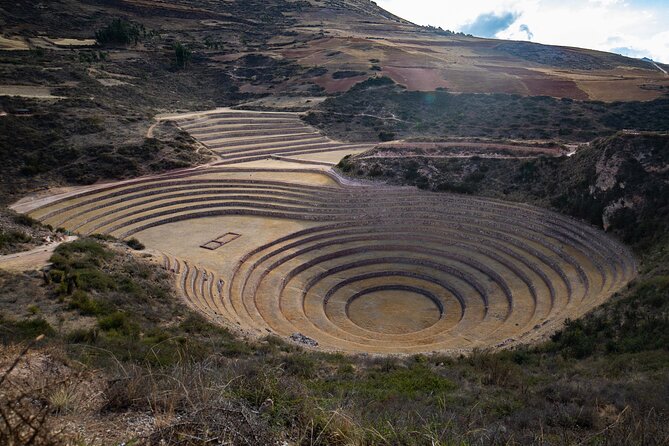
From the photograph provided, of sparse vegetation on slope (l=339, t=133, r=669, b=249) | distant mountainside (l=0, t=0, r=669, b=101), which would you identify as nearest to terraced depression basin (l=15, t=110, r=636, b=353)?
sparse vegetation on slope (l=339, t=133, r=669, b=249)


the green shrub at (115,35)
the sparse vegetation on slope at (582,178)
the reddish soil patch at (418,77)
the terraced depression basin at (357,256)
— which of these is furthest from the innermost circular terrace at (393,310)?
the green shrub at (115,35)

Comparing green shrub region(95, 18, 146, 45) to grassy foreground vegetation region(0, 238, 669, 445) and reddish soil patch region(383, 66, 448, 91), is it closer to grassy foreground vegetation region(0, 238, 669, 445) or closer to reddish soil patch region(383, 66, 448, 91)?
reddish soil patch region(383, 66, 448, 91)

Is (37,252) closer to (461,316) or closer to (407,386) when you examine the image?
(407,386)

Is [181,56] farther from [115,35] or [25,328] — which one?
[25,328]

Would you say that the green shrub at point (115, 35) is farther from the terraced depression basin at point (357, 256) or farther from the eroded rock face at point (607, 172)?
the eroded rock face at point (607, 172)

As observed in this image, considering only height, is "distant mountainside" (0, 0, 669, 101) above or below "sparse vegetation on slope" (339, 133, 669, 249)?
above
